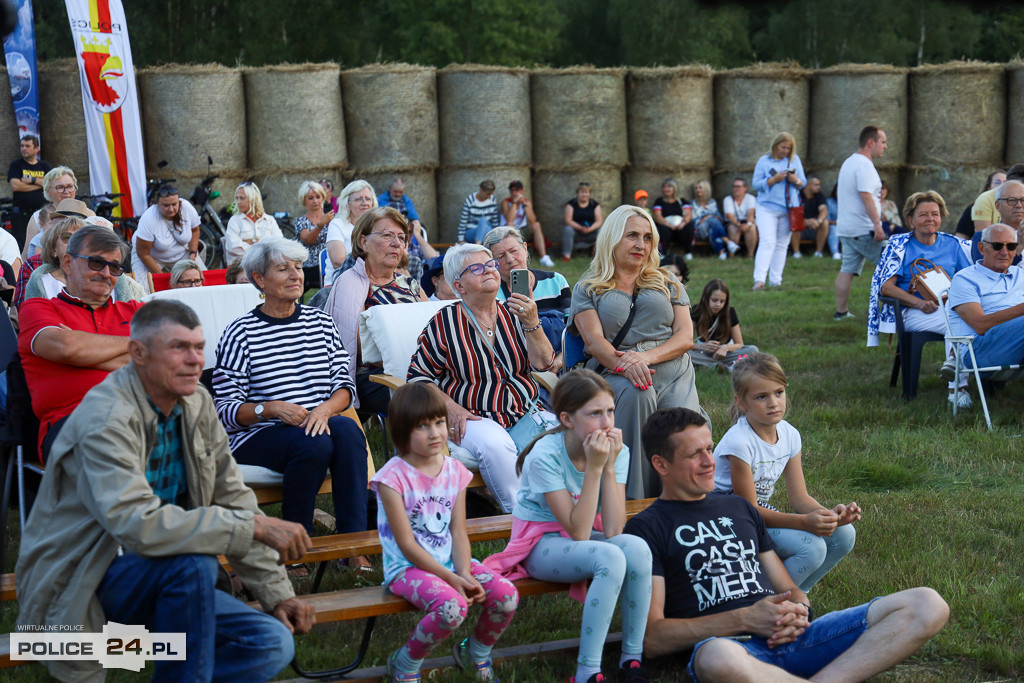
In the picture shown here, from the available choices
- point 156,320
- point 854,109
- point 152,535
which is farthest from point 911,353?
point 854,109

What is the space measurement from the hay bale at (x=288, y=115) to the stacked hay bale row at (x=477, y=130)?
1.89 meters

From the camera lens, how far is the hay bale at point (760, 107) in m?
17.4

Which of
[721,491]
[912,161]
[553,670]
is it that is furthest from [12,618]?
[912,161]

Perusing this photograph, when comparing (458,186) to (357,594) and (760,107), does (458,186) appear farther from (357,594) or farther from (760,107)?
(357,594)

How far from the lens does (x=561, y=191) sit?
17344 mm

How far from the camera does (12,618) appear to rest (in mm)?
3992

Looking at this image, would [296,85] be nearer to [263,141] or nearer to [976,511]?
[263,141]

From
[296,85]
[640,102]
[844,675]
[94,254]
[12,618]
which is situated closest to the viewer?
[844,675]

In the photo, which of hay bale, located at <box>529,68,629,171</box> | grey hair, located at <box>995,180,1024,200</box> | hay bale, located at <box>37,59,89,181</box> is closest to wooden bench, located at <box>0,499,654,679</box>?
grey hair, located at <box>995,180,1024,200</box>

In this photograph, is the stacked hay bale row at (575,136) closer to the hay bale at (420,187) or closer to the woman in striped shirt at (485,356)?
the hay bale at (420,187)

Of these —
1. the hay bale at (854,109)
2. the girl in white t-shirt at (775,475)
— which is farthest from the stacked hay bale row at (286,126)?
the girl in white t-shirt at (775,475)

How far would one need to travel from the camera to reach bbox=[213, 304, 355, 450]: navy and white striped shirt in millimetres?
4648

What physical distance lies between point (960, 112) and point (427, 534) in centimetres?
1552

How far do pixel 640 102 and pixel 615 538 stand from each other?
14594 millimetres
